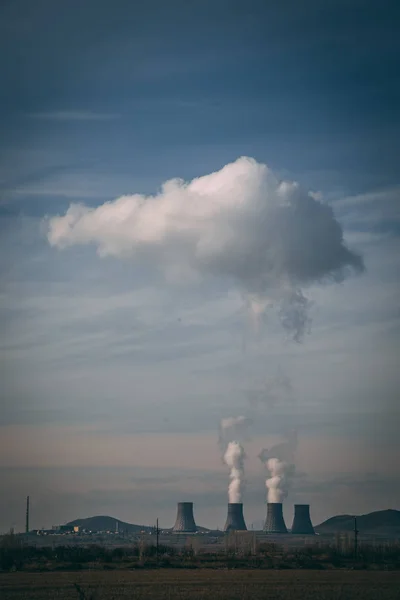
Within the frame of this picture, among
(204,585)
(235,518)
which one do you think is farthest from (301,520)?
(204,585)

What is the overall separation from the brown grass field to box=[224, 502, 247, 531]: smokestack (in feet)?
260

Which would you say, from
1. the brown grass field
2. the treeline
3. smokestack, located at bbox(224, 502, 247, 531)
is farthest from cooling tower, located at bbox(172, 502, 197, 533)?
the brown grass field

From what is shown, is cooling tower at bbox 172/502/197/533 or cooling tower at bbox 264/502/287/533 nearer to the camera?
cooling tower at bbox 264/502/287/533

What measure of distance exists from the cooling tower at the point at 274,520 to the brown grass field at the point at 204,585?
82821 millimetres

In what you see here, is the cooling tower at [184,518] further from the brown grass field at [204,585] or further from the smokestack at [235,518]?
the brown grass field at [204,585]

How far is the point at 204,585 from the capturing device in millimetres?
49875

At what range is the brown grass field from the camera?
42844 millimetres

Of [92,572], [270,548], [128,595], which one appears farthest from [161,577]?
[270,548]

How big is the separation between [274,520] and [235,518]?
7496 millimetres

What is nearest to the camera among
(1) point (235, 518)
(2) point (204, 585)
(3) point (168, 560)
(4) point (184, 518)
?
(2) point (204, 585)

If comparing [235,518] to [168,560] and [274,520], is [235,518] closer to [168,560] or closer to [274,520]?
[274,520]

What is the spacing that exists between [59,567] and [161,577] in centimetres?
1235

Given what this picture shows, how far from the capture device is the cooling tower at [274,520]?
483 ft

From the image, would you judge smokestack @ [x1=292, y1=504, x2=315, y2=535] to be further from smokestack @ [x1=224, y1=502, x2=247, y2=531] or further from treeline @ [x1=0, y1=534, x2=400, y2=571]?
treeline @ [x1=0, y1=534, x2=400, y2=571]
